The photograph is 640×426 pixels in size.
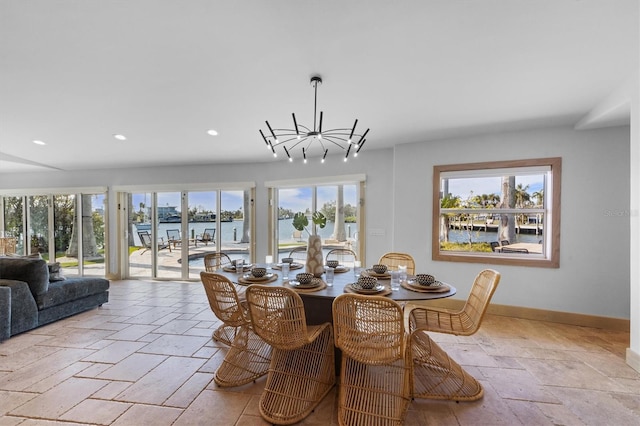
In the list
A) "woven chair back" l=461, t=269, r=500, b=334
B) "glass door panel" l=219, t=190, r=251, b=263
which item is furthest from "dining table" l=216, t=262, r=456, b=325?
"glass door panel" l=219, t=190, r=251, b=263

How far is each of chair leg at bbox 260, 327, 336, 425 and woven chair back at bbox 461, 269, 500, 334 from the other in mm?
1076

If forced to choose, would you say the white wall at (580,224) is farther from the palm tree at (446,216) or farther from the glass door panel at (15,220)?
the glass door panel at (15,220)

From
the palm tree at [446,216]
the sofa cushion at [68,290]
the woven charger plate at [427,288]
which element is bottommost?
the sofa cushion at [68,290]

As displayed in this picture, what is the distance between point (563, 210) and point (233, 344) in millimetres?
4056

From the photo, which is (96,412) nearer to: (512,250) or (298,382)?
(298,382)

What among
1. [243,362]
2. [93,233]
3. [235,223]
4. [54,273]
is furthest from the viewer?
[93,233]

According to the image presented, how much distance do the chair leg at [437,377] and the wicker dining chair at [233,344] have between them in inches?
48.6

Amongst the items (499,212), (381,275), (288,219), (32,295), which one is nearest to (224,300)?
(381,275)

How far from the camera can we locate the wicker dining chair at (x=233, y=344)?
78.3 inches

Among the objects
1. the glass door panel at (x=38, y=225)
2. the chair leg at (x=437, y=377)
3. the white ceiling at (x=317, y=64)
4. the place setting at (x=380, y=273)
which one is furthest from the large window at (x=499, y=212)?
the glass door panel at (x=38, y=225)

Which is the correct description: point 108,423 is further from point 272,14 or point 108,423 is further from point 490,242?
point 490,242

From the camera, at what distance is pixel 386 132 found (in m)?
3.48

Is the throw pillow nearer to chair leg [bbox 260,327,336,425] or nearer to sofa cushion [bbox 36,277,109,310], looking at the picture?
sofa cushion [bbox 36,277,109,310]

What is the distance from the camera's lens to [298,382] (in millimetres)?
1879
